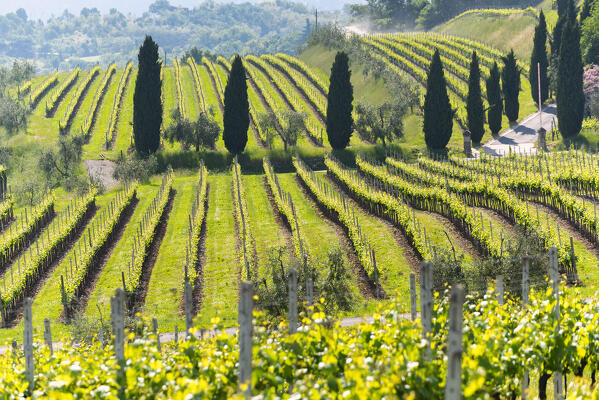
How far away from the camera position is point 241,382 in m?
10.8

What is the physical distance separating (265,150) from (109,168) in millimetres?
14104

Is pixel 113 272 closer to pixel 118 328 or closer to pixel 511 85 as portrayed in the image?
pixel 118 328

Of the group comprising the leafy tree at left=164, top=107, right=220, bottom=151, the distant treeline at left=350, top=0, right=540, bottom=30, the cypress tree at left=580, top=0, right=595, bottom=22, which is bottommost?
the leafy tree at left=164, top=107, right=220, bottom=151

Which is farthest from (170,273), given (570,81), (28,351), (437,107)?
(570,81)

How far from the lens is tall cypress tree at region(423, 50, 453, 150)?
63156mm

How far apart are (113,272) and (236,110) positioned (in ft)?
103

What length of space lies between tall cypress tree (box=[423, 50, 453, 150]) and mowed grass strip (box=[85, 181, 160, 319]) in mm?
27931

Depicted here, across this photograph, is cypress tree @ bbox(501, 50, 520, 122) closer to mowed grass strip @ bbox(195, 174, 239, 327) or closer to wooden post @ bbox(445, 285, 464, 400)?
mowed grass strip @ bbox(195, 174, 239, 327)

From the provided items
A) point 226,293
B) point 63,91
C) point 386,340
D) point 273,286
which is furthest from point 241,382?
point 63,91

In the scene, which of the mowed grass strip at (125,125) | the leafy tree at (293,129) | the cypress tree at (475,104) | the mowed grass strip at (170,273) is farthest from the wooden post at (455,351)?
the cypress tree at (475,104)

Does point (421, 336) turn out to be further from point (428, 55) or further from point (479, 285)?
point (428, 55)

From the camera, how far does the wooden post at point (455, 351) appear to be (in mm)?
9352

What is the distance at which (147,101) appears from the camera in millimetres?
62531

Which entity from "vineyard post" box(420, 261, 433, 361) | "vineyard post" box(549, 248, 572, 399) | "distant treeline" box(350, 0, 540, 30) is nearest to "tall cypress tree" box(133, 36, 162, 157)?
"vineyard post" box(549, 248, 572, 399)
